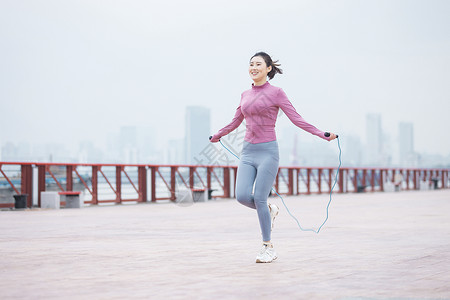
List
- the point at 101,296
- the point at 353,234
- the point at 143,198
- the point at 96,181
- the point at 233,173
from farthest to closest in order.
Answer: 1. the point at 233,173
2. the point at 143,198
3. the point at 96,181
4. the point at 353,234
5. the point at 101,296

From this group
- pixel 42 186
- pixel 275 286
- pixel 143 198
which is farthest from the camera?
pixel 143 198

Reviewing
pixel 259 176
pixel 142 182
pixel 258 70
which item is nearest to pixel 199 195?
pixel 142 182

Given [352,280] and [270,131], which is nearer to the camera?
[352,280]


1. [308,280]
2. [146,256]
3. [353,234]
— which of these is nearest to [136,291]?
[308,280]

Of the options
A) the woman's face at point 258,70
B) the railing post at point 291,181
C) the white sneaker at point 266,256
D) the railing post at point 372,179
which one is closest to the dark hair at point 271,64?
the woman's face at point 258,70

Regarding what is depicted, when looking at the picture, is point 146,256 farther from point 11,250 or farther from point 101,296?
point 101,296

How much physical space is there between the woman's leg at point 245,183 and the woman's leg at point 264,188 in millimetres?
67

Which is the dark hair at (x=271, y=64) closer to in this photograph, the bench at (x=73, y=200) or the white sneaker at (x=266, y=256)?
the white sneaker at (x=266, y=256)

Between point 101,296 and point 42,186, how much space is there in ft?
47.1

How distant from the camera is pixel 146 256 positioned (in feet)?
20.5

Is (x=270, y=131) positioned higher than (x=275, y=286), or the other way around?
(x=270, y=131)

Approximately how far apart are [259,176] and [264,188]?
122 millimetres

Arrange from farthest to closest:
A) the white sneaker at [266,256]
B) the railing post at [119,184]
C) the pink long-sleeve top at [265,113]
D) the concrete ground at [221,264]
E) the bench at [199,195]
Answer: the bench at [199,195]
the railing post at [119,184]
the pink long-sleeve top at [265,113]
the white sneaker at [266,256]
the concrete ground at [221,264]

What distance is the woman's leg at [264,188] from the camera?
5.94m
